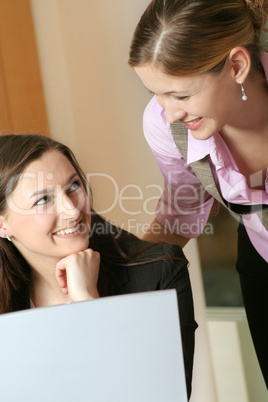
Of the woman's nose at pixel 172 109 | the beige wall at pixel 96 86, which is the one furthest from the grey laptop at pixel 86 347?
the beige wall at pixel 96 86

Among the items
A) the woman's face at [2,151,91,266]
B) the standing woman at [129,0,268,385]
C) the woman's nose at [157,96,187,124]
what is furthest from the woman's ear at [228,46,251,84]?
the woman's face at [2,151,91,266]

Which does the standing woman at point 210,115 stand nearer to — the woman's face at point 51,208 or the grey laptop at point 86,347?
the woman's face at point 51,208

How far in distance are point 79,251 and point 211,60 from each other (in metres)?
0.44

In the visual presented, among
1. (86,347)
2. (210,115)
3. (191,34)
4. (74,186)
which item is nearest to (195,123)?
(210,115)

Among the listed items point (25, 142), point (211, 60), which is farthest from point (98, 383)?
point (25, 142)

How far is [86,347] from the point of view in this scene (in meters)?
0.54

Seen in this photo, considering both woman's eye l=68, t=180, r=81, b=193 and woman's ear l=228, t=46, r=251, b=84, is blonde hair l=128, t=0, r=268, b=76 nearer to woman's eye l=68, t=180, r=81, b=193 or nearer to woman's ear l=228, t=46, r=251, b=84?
woman's ear l=228, t=46, r=251, b=84

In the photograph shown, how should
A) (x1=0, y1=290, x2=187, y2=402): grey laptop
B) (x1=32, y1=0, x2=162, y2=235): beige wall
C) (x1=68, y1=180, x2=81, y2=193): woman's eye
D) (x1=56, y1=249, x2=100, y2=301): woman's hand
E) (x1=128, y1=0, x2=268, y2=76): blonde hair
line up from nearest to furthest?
(x1=0, y1=290, x2=187, y2=402): grey laptop, (x1=128, y1=0, x2=268, y2=76): blonde hair, (x1=56, y1=249, x2=100, y2=301): woman's hand, (x1=68, y1=180, x2=81, y2=193): woman's eye, (x1=32, y1=0, x2=162, y2=235): beige wall

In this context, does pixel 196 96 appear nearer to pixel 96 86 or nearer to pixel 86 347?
pixel 86 347

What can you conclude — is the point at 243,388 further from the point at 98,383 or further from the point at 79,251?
the point at 98,383

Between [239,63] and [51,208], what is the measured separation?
435 millimetres

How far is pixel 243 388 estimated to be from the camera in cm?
175

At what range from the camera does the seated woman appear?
40.6 inches

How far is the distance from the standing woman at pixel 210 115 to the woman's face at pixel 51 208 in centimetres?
18
